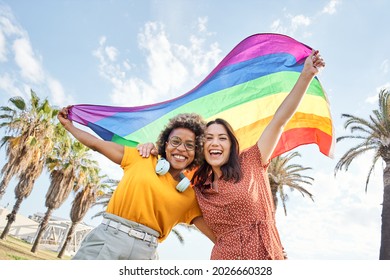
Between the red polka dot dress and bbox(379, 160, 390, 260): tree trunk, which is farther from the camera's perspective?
bbox(379, 160, 390, 260): tree trunk

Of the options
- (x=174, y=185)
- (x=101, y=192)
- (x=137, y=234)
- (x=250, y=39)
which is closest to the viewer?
(x=137, y=234)

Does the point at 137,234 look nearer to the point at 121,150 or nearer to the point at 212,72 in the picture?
the point at 121,150

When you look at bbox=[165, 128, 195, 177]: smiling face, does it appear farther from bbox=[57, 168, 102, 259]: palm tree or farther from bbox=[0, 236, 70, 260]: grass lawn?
bbox=[57, 168, 102, 259]: palm tree

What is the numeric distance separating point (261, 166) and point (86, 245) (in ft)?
6.15

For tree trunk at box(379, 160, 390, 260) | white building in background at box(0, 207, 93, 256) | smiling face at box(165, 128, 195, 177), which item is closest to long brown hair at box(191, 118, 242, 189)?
smiling face at box(165, 128, 195, 177)

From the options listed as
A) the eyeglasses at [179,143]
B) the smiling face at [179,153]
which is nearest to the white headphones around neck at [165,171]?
the smiling face at [179,153]

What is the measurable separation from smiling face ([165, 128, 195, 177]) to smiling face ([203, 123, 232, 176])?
0.56 feet

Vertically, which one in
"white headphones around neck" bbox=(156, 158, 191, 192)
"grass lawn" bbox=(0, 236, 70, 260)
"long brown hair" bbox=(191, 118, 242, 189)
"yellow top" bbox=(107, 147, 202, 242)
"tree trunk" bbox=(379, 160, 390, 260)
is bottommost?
"yellow top" bbox=(107, 147, 202, 242)

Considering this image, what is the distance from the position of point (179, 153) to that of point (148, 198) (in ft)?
2.07

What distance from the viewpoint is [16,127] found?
22.4 metres

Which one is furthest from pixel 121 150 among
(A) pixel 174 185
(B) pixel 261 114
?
(B) pixel 261 114

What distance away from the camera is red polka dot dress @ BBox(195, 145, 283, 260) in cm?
305

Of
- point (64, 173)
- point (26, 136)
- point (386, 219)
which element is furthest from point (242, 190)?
point (64, 173)

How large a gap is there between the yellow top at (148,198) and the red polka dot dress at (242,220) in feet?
0.89
